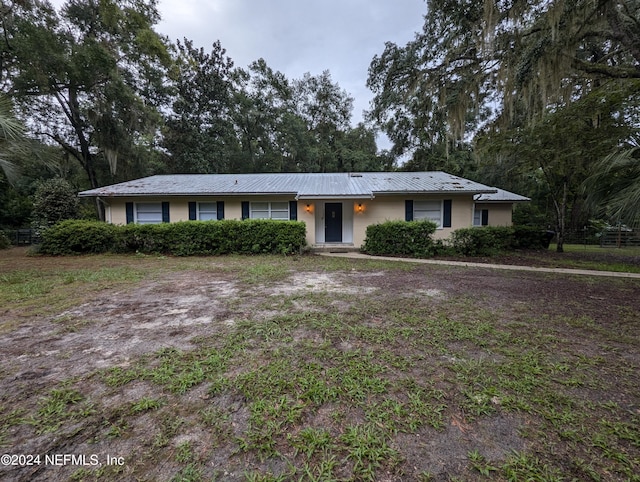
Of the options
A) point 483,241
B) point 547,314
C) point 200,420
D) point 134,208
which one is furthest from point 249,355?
point 134,208

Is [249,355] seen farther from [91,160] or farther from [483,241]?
[91,160]

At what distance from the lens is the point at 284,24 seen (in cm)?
1694

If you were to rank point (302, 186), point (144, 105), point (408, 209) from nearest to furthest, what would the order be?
1. point (408, 209)
2. point (302, 186)
3. point (144, 105)

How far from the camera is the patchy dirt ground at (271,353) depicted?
152cm

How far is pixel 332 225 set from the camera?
488 inches

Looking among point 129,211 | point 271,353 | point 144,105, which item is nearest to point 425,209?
point 271,353

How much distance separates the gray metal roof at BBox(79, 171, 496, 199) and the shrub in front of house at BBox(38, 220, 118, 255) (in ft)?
6.72

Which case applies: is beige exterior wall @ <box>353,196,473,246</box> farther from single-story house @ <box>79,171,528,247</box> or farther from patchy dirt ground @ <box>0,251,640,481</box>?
patchy dirt ground @ <box>0,251,640,481</box>

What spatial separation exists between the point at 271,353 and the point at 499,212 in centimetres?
1623

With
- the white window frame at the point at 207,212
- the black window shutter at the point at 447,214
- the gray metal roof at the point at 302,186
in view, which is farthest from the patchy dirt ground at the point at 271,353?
the white window frame at the point at 207,212

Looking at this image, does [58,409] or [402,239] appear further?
[402,239]

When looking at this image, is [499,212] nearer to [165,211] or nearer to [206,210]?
[206,210]

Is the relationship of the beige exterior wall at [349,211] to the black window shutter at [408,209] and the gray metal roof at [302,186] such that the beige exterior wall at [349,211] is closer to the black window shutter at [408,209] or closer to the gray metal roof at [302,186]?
the black window shutter at [408,209]

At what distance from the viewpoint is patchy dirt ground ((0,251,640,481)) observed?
4.99 ft
